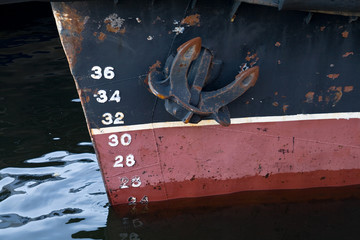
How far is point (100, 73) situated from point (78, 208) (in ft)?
3.84

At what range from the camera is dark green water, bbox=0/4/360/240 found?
315 centimetres

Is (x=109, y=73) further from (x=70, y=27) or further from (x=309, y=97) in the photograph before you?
(x=309, y=97)

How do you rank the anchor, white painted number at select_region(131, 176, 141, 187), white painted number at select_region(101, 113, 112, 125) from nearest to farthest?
1. the anchor
2. white painted number at select_region(101, 113, 112, 125)
3. white painted number at select_region(131, 176, 141, 187)

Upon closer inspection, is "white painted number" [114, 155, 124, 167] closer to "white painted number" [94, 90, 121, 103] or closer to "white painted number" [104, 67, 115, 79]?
"white painted number" [94, 90, 121, 103]

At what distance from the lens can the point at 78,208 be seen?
344 centimetres

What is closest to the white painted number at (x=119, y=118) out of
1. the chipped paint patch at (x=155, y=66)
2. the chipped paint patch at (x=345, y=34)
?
the chipped paint patch at (x=155, y=66)

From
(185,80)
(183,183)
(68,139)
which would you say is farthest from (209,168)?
(68,139)

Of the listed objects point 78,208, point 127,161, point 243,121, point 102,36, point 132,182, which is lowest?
point 78,208

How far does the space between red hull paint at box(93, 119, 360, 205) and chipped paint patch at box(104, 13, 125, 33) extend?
721 mm

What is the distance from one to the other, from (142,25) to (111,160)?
0.98 m

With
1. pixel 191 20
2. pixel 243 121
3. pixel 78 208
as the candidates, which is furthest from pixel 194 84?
pixel 78 208

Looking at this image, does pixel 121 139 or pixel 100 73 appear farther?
pixel 121 139

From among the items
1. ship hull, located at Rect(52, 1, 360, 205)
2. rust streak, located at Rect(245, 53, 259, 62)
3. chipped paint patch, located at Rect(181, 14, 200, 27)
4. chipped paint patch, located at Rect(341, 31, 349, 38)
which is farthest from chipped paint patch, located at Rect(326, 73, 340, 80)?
chipped paint patch, located at Rect(181, 14, 200, 27)

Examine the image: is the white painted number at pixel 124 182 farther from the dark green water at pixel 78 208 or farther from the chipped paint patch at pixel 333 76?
the chipped paint patch at pixel 333 76
